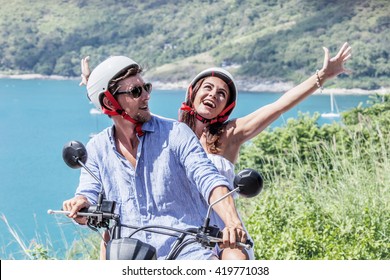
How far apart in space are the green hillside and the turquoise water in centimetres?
266

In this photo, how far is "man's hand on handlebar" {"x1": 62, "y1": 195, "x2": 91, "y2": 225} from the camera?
2221 mm

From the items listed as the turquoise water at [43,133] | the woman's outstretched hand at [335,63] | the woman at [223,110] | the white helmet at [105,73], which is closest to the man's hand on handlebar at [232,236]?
the white helmet at [105,73]

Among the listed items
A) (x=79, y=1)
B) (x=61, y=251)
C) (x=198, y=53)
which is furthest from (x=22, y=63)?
(x=61, y=251)

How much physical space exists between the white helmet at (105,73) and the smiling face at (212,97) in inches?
24.0

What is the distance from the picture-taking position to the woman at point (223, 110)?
283 centimetres

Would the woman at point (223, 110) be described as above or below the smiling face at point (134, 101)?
above

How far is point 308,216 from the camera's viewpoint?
439 cm

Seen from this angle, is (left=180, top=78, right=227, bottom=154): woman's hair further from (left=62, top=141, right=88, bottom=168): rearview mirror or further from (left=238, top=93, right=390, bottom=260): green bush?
(left=238, top=93, right=390, bottom=260): green bush

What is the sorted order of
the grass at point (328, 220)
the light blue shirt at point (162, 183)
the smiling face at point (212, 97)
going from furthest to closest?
1. the grass at point (328, 220)
2. the smiling face at point (212, 97)
3. the light blue shirt at point (162, 183)

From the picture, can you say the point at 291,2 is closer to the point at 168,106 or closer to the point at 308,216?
the point at 168,106

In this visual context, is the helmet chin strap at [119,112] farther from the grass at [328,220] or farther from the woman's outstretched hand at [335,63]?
the grass at [328,220]

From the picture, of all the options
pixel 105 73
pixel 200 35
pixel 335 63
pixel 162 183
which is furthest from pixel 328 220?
pixel 200 35
